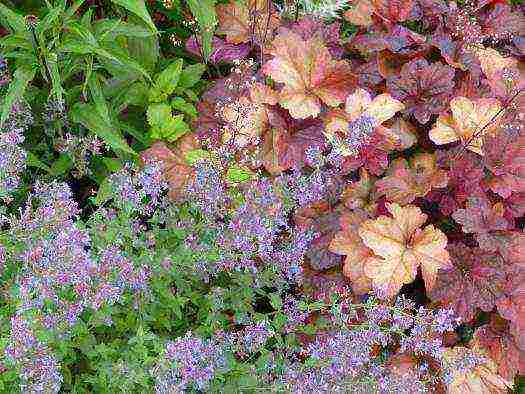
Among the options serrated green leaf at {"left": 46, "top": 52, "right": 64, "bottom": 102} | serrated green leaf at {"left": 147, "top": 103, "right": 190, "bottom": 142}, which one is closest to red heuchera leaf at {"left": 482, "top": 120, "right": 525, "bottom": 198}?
serrated green leaf at {"left": 147, "top": 103, "right": 190, "bottom": 142}

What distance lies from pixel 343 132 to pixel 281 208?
0.49 m

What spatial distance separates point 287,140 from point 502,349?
2.93ft

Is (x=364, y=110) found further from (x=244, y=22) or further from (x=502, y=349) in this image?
(x=502, y=349)

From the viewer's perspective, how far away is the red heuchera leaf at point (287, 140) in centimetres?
232

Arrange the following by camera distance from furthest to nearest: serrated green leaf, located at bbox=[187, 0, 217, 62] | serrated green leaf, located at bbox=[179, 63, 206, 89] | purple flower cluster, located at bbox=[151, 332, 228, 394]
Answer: serrated green leaf, located at bbox=[179, 63, 206, 89], serrated green leaf, located at bbox=[187, 0, 217, 62], purple flower cluster, located at bbox=[151, 332, 228, 394]

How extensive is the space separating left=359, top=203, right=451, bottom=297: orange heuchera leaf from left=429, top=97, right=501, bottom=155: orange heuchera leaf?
261 millimetres

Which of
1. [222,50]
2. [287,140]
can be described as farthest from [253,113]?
[222,50]

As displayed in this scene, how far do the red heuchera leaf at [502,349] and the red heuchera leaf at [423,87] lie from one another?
67 cm

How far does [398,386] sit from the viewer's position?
1776mm

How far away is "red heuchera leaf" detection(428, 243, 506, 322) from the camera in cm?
219

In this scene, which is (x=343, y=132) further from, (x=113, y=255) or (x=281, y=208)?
(x=113, y=255)

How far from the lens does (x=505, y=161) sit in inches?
89.1

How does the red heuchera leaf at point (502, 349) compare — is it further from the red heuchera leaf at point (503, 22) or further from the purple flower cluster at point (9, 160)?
the purple flower cluster at point (9, 160)

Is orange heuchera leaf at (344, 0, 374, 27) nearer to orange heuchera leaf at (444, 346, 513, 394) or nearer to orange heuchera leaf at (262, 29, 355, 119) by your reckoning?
orange heuchera leaf at (262, 29, 355, 119)
